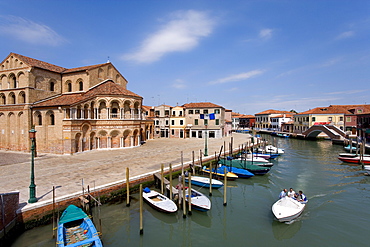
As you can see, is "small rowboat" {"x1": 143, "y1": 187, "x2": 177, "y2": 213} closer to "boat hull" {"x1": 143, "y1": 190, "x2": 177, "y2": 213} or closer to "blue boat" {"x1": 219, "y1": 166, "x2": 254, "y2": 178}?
"boat hull" {"x1": 143, "y1": 190, "x2": 177, "y2": 213}

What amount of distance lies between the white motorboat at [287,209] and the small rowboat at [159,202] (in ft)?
17.9

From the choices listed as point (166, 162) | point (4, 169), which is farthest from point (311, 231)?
point (4, 169)

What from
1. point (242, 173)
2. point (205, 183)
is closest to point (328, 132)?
point (242, 173)

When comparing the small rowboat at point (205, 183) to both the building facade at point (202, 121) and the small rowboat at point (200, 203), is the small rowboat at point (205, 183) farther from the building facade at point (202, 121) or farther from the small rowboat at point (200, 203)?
the building facade at point (202, 121)

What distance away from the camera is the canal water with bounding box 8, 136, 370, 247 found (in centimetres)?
971

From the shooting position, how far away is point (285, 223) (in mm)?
11133

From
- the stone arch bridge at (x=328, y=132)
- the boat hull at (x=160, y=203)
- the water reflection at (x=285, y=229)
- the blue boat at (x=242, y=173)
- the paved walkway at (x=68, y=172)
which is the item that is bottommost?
the water reflection at (x=285, y=229)

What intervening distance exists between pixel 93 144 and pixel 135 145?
5.71 metres

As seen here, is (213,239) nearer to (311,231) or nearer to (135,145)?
(311,231)

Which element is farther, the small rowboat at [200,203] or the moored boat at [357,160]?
the moored boat at [357,160]

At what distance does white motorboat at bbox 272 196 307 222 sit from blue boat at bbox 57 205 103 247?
8.62 m

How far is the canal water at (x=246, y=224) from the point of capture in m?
9.71

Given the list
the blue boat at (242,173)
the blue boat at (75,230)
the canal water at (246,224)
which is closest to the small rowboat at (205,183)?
the canal water at (246,224)

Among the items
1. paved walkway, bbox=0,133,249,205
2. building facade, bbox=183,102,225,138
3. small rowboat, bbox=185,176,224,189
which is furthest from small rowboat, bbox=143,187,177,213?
building facade, bbox=183,102,225,138
